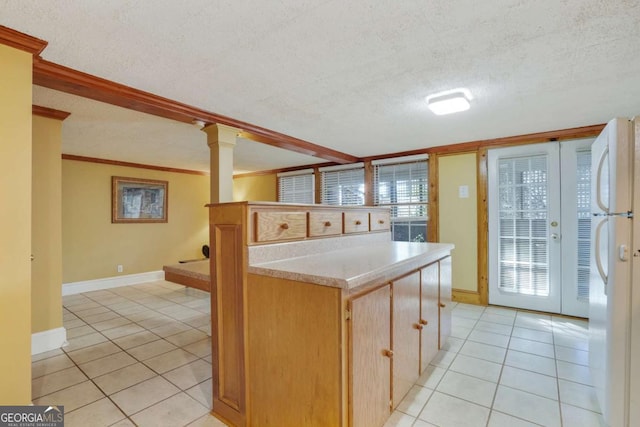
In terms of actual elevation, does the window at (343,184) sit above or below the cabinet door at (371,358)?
above

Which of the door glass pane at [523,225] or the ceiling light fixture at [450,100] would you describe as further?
the door glass pane at [523,225]

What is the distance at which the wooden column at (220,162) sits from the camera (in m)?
2.98

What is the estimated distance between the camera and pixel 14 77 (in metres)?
1.68

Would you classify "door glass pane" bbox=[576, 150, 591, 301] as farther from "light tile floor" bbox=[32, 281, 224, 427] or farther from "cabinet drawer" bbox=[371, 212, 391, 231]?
"light tile floor" bbox=[32, 281, 224, 427]

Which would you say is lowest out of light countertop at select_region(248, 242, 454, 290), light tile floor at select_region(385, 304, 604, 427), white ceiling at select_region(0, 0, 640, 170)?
light tile floor at select_region(385, 304, 604, 427)

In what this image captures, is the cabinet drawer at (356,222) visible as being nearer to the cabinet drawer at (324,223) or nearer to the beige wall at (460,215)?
the cabinet drawer at (324,223)

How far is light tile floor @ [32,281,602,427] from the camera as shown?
6.12 feet

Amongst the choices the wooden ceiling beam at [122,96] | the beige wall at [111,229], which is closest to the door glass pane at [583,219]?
the wooden ceiling beam at [122,96]

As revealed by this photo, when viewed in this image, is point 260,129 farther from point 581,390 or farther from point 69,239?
point 69,239

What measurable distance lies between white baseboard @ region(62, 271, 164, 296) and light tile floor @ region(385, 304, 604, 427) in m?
5.22

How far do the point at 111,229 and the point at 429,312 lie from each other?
17.6ft

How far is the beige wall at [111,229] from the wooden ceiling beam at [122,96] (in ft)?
10.9

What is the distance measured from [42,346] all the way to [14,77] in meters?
2.45

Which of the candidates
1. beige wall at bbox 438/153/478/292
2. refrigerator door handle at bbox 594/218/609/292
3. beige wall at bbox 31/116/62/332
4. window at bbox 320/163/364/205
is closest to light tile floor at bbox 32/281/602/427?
beige wall at bbox 31/116/62/332
